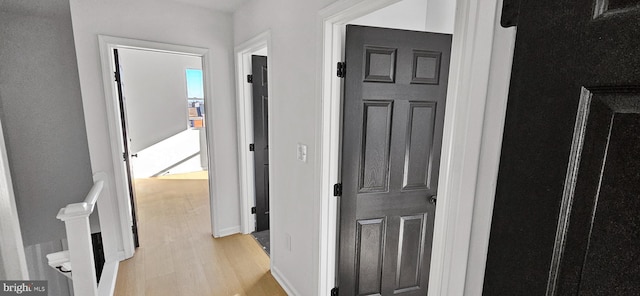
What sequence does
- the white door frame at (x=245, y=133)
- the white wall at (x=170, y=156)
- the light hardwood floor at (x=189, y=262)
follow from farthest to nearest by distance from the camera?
the white wall at (x=170, y=156), the white door frame at (x=245, y=133), the light hardwood floor at (x=189, y=262)

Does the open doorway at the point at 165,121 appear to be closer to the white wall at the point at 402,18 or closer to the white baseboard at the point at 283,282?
the white baseboard at the point at 283,282

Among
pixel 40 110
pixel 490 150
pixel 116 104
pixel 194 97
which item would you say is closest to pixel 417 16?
pixel 490 150

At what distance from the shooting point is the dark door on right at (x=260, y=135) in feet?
9.23

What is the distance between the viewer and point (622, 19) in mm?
342

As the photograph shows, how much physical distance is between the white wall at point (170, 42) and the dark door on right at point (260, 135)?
23 centimetres

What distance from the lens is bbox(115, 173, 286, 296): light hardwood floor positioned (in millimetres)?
2182

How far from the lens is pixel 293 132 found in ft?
6.16

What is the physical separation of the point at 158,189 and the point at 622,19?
5412mm

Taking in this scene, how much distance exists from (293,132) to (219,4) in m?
1.57

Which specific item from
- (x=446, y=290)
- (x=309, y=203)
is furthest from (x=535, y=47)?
(x=309, y=203)

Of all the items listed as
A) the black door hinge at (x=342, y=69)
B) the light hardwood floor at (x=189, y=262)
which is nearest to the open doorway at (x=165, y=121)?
the light hardwood floor at (x=189, y=262)

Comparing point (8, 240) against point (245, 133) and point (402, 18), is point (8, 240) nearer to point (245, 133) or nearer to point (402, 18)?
point (402, 18)

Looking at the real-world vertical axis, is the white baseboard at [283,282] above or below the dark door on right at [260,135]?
below

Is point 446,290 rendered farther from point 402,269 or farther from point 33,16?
point 33,16
